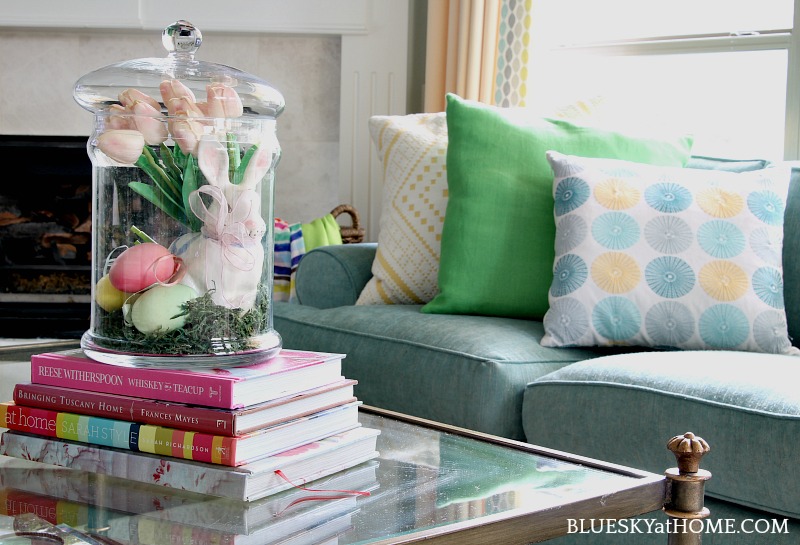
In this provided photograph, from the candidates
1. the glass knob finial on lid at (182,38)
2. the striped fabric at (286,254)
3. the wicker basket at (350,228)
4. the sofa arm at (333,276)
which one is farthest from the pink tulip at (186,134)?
the wicker basket at (350,228)

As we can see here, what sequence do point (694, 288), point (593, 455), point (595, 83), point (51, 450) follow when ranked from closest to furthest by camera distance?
point (51, 450) → point (593, 455) → point (694, 288) → point (595, 83)

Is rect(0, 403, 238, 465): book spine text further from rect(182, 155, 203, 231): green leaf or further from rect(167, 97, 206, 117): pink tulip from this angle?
rect(167, 97, 206, 117): pink tulip

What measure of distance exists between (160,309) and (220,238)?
9cm

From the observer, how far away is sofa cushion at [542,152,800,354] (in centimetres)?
187

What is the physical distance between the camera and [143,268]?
0.91 meters

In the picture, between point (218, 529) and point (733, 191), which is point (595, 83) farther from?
point (218, 529)

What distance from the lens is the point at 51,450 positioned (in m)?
0.95

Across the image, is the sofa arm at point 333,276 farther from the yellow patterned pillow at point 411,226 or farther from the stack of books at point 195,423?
the stack of books at point 195,423

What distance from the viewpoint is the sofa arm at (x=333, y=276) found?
8.02ft

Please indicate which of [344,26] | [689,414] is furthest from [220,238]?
[344,26]

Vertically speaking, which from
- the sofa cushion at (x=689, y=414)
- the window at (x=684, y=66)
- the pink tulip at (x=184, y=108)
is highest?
the window at (x=684, y=66)

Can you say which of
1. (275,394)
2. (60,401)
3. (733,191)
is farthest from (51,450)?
(733,191)

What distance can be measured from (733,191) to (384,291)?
840 mm

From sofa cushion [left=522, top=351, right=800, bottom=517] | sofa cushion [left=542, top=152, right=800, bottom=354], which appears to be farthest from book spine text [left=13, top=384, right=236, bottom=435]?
sofa cushion [left=542, top=152, right=800, bottom=354]
